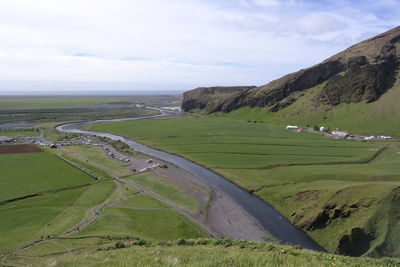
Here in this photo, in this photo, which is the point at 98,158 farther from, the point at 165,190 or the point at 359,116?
the point at 359,116


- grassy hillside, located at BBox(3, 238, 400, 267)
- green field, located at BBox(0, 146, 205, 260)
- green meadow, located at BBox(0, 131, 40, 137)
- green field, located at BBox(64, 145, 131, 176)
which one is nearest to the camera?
grassy hillside, located at BBox(3, 238, 400, 267)

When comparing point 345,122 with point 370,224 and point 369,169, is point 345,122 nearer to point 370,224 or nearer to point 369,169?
point 369,169

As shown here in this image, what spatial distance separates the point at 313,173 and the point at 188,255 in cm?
6606

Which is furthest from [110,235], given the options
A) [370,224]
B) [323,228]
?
[370,224]

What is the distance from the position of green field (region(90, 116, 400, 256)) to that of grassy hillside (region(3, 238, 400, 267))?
27.8 meters

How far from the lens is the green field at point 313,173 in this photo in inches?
1875

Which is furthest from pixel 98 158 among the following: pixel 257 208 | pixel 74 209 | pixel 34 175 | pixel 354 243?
pixel 354 243

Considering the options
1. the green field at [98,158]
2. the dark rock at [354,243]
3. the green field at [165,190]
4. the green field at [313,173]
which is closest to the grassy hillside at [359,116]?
the green field at [313,173]

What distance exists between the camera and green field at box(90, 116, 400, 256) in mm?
47625

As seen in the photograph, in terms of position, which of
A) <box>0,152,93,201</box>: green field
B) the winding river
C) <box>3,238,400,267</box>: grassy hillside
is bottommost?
the winding river

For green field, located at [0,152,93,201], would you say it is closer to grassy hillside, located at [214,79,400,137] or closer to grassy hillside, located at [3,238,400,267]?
grassy hillside, located at [3,238,400,267]

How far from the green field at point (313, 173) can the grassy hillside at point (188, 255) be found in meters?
27.8

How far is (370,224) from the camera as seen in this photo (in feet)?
151

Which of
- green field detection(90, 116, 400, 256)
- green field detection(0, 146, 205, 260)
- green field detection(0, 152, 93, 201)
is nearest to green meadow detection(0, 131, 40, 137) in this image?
green field detection(90, 116, 400, 256)
